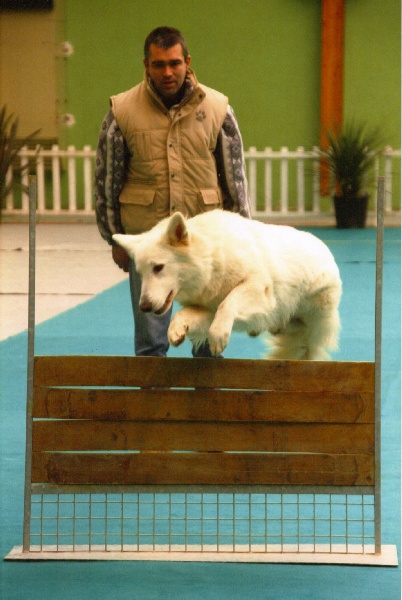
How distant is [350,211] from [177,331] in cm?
1137

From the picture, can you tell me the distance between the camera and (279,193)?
52.1ft

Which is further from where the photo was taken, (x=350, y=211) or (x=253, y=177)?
(x=253, y=177)

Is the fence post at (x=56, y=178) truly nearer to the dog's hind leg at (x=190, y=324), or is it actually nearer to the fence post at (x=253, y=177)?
the fence post at (x=253, y=177)

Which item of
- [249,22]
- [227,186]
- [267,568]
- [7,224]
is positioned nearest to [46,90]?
[7,224]

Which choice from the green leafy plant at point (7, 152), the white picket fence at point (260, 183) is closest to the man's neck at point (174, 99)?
the green leafy plant at point (7, 152)

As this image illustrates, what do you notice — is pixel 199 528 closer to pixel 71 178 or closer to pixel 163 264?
pixel 163 264

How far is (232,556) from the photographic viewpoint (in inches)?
150

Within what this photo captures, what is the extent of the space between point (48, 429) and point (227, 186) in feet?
4.36

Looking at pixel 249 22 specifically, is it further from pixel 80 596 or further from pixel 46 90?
pixel 80 596

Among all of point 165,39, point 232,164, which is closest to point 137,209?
point 232,164

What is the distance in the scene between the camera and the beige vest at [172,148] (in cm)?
409

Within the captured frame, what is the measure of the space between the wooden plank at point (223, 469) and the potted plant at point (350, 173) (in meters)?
10.8

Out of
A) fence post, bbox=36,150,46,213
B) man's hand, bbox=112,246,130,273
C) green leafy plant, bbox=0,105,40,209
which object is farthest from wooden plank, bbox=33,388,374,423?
fence post, bbox=36,150,46,213

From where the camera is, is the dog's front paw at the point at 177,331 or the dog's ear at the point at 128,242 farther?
the dog's ear at the point at 128,242
